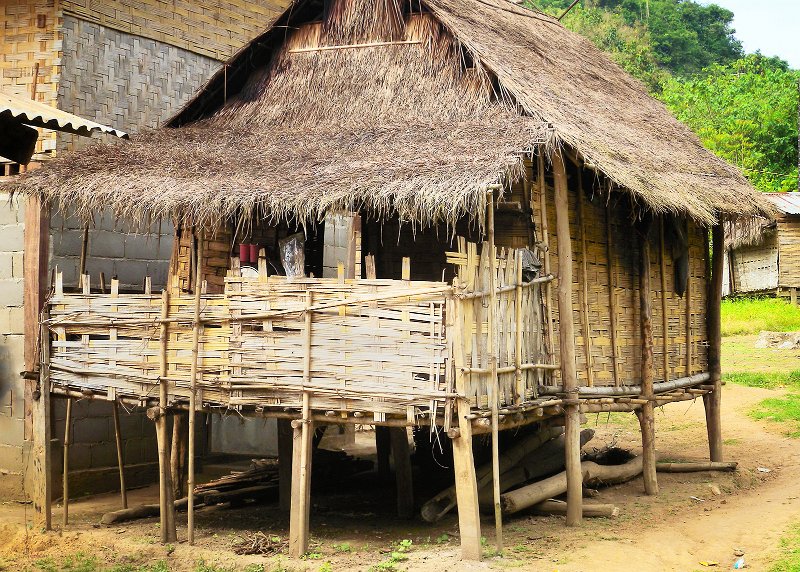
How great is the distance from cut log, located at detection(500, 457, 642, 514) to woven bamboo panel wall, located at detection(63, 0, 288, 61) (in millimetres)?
5844

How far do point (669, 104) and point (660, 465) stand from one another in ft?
73.7

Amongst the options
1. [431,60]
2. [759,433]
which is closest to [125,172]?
[431,60]

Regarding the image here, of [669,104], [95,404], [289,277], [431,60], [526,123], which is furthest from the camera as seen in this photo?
[669,104]

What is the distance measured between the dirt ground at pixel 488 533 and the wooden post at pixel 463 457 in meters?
0.20

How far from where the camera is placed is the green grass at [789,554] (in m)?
7.90

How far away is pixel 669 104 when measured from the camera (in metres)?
32.3

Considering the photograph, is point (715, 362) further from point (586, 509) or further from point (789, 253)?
point (789, 253)

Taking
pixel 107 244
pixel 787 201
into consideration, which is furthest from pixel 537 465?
pixel 787 201

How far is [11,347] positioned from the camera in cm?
1098

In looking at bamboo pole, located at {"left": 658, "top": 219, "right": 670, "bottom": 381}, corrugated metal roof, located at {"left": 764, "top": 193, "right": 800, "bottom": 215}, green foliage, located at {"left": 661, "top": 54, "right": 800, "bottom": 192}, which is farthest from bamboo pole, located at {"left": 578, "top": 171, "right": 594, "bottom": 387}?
green foliage, located at {"left": 661, "top": 54, "right": 800, "bottom": 192}

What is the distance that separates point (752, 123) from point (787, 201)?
285 inches

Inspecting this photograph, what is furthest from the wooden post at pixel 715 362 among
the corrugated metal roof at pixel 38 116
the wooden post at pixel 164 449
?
the corrugated metal roof at pixel 38 116

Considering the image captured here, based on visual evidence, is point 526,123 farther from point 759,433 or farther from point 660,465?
point 759,433

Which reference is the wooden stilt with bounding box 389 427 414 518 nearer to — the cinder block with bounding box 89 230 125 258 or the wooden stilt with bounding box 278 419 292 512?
the wooden stilt with bounding box 278 419 292 512
